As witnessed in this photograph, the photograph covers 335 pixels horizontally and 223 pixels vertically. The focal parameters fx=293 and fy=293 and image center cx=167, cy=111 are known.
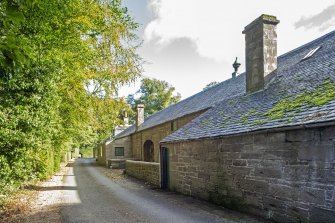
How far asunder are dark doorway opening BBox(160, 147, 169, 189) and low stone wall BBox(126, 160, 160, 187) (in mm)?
545

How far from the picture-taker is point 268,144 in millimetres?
7266

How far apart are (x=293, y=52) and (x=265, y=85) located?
4775mm

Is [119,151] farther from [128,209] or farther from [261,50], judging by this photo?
[128,209]

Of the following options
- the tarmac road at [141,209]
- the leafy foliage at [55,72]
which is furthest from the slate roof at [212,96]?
the tarmac road at [141,209]

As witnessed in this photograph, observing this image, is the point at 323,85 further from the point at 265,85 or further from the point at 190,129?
the point at 190,129

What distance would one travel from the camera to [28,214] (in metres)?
8.39

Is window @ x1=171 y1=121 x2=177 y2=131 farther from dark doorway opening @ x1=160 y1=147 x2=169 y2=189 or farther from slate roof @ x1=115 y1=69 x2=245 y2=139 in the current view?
dark doorway opening @ x1=160 y1=147 x2=169 y2=189

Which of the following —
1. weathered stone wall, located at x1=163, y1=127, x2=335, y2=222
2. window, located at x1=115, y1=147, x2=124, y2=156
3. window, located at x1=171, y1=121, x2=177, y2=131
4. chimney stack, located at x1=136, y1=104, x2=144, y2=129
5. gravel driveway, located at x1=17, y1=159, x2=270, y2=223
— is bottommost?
window, located at x1=115, y1=147, x2=124, y2=156

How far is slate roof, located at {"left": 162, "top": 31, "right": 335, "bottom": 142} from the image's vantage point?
22.6 feet

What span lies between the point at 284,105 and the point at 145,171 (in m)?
9.70

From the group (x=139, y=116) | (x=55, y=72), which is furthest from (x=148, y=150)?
(x=55, y=72)

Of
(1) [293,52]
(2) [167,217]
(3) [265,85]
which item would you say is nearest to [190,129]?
(3) [265,85]

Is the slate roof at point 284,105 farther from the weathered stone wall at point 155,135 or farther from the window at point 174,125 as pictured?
the window at point 174,125

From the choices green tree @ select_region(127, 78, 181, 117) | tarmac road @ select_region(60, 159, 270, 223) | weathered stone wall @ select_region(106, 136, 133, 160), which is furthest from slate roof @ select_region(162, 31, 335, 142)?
green tree @ select_region(127, 78, 181, 117)
